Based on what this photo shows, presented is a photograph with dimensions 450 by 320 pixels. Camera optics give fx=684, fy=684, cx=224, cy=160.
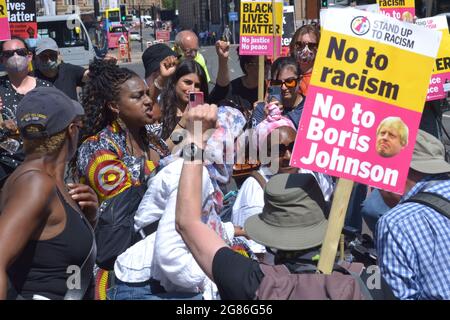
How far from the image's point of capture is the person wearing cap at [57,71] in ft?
23.6

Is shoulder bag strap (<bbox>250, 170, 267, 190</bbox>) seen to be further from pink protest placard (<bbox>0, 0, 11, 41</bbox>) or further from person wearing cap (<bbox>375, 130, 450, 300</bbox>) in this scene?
pink protest placard (<bbox>0, 0, 11, 41</bbox>)

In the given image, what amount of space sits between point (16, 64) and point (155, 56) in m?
1.37

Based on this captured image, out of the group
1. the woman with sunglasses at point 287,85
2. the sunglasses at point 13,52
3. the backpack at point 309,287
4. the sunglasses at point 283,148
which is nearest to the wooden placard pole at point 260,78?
the woman with sunglasses at point 287,85

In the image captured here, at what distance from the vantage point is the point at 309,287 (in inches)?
81.5

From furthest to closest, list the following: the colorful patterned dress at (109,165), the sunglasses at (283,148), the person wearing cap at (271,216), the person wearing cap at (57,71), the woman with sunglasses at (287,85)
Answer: the person wearing cap at (57,71) → the woman with sunglasses at (287,85) → the sunglasses at (283,148) → the colorful patterned dress at (109,165) → the person wearing cap at (271,216)

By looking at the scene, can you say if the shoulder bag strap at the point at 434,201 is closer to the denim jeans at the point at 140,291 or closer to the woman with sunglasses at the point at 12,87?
the denim jeans at the point at 140,291

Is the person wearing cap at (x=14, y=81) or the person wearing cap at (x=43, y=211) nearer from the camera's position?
the person wearing cap at (x=43, y=211)

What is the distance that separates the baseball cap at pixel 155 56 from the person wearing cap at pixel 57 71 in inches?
64.2

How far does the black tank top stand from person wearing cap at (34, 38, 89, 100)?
4700 mm

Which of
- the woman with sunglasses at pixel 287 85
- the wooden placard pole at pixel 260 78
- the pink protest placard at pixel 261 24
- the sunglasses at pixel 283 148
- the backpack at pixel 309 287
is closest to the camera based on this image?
the backpack at pixel 309 287

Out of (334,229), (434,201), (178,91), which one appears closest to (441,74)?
(178,91)

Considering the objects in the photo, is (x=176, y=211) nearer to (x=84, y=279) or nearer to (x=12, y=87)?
(x=84, y=279)

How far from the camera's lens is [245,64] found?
6281mm

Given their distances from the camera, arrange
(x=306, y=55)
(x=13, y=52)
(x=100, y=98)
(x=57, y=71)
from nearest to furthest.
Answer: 1. (x=100, y=98)
2. (x=306, y=55)
3. (x=13, y=52)
4. (x=57, y=71)
